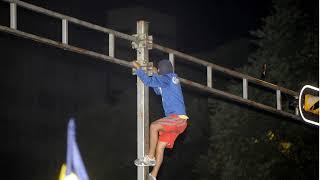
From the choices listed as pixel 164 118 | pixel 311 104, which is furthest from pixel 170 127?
pixel 311 104

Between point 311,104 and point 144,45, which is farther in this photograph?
point 144,45

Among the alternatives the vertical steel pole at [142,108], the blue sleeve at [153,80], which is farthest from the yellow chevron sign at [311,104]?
the vertical steel pole at [142,108]

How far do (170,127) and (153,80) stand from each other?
60 centimetres

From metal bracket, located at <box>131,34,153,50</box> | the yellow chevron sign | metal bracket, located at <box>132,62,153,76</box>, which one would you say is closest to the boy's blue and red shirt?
metal bracket, located at <box>132,62,153,76</box>

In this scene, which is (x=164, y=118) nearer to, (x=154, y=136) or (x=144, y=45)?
(x=154, y=136)

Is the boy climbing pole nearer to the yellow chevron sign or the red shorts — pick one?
the red shorts

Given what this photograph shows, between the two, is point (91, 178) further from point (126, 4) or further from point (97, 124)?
point (126, 4)

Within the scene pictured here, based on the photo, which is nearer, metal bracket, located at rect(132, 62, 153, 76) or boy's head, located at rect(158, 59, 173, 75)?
metal bracket, located at rect(132, 62, 153, 76)

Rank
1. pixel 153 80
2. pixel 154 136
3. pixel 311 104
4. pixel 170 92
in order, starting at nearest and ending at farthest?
pixel 311 104, pixel 153 80, pixel 154 136, pixel 170 92

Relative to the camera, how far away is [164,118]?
5.76m

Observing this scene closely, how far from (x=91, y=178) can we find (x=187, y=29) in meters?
7.46

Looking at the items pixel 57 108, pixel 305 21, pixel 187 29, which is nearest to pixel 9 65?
pixel 57 108

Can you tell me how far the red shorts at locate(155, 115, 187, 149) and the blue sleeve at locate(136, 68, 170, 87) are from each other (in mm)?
411

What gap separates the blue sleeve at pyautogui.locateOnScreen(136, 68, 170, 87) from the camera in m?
5.43
